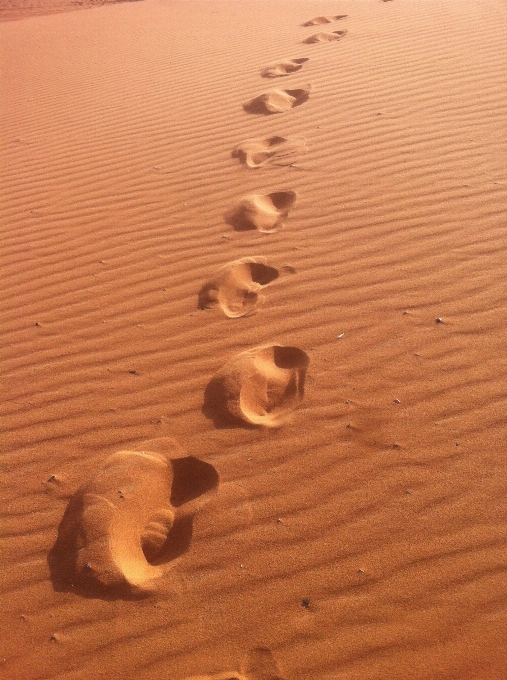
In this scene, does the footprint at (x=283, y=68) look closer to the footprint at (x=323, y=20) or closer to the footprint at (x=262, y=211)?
the footprint at (x=323, y=20)

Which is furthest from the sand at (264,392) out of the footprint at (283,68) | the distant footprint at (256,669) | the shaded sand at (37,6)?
the shaded sand at (37,6)

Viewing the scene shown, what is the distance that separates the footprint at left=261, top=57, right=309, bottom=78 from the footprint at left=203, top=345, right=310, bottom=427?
434 centimetres

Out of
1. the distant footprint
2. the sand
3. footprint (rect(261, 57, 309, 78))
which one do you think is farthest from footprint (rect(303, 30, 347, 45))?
the distant footprint

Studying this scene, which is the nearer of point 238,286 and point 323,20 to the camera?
point 238,286

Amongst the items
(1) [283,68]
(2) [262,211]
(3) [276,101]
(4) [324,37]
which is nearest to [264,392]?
(2) [262,211]

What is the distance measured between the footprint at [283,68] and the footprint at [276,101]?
675mm

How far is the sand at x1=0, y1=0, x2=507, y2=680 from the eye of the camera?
2.03m

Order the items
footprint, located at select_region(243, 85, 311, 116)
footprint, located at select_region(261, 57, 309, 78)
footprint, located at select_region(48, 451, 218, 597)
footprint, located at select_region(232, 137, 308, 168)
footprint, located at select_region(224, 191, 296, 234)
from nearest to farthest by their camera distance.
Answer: footprint, located at select_region(48, 451, 218, 597) → footprint, located at select_region(224, 191, 296, 234) → footprint, located at select_region(232, 137, 308, 168) → footprint, located at select_region(243, 85, 311, 116) → footprint, located at select_region(261, 57, 309, 78)

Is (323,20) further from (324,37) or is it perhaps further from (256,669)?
(256,669)

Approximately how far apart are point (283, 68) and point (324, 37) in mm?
1075

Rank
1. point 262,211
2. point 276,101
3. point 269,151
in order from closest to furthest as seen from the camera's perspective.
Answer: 1. point 262,211
2. point 269,151
3. point 276,101

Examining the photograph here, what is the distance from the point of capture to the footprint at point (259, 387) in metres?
2.68

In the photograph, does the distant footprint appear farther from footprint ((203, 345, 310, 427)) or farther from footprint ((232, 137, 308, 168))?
footprint ((232, 137, 308, 168))

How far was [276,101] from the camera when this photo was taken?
5586 millimetres
